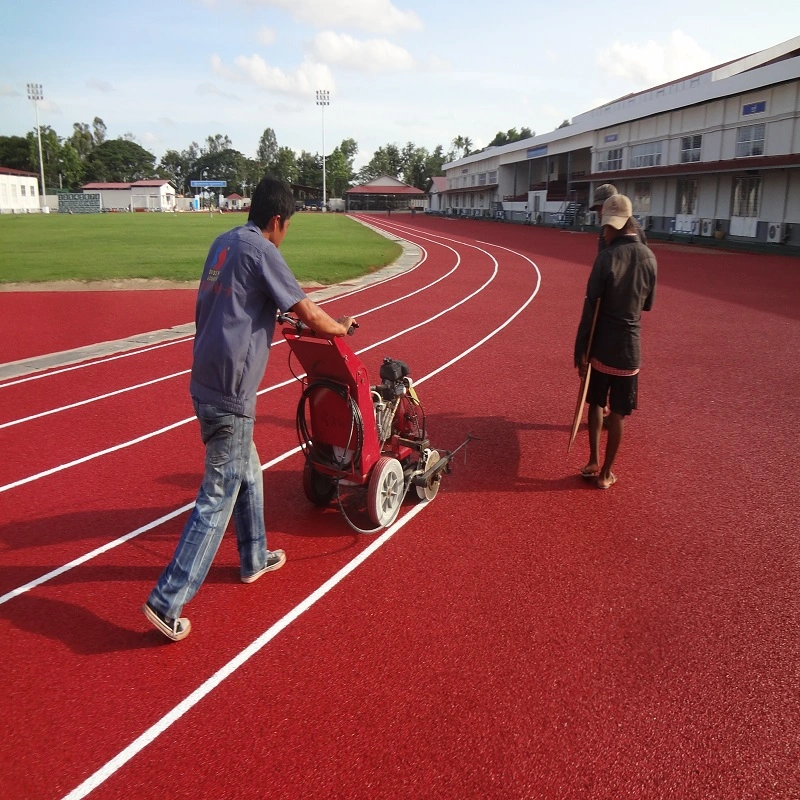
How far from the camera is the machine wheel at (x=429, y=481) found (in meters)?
4.95

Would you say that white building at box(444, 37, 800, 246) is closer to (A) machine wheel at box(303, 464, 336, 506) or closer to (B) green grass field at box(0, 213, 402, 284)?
(B) green grass field at box(0, 213, 402, 284)

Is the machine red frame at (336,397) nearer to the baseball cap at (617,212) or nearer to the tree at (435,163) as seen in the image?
the baseball cap at (617,212)

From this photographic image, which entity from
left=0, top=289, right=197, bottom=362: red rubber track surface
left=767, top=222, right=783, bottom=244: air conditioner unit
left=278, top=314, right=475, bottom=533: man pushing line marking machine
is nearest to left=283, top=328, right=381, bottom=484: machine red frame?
left=278, top=314, right=475, bottom=533: man pushing line marking machine

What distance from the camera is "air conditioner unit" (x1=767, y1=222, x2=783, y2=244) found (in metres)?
27.1

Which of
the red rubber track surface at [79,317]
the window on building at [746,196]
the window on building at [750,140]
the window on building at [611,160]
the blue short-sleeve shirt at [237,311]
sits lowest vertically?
the red rubber track surface at [79,317]

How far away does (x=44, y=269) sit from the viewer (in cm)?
2072

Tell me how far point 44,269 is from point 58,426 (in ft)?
53.2

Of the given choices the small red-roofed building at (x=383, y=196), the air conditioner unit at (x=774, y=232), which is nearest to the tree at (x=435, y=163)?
the small red-roofed building at (x=383, y=196)

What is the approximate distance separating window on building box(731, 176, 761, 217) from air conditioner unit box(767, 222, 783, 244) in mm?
1461

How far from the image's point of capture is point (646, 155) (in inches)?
1497

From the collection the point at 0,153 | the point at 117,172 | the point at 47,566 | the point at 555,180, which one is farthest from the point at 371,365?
the point at 117,172

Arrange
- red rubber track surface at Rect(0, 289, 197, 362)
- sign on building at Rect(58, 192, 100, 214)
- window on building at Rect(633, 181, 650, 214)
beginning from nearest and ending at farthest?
red rubber track surface at Rect(0, 289, 197, 362) → window on building at Rect(633, 181, 650, 214) → sign on building at Rect(58, 192, 100, 214)

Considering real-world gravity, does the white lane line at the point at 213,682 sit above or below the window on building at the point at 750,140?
below

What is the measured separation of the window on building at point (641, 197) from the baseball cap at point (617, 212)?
35.3 m
